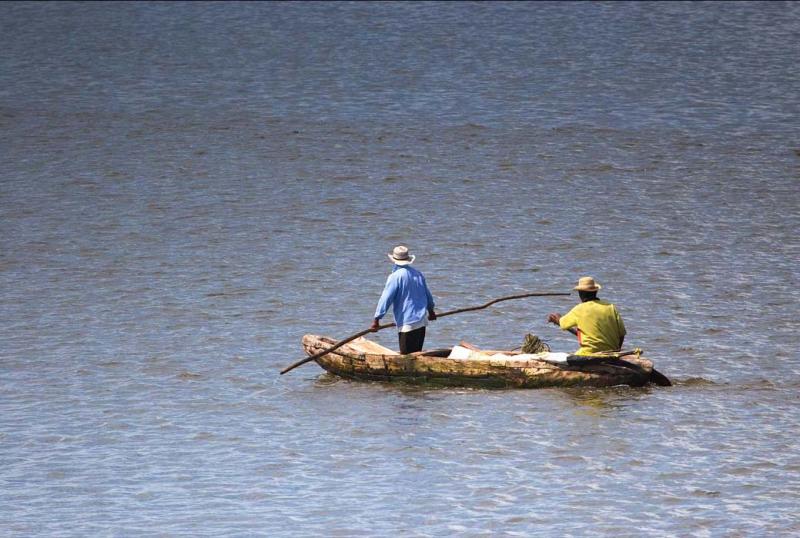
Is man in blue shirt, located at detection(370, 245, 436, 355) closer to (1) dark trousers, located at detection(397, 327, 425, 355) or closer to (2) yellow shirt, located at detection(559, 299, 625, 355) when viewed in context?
(1) dark trousers, located at detection(397, 327, 425, 355)

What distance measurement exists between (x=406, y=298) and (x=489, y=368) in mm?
1298

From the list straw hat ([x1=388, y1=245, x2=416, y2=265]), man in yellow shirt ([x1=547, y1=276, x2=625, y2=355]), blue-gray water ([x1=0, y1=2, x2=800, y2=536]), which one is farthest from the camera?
straw hat ([x1=388, y1=245, x2=416, y2=265])

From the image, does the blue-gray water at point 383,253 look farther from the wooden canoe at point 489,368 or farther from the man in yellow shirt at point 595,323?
the man in yellow shirt at point 595,323

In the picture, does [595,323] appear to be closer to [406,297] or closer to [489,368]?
[489,368]

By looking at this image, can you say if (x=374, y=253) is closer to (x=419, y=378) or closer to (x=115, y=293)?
(x=115, y=293)

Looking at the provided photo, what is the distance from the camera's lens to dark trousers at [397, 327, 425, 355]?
16.9 metres

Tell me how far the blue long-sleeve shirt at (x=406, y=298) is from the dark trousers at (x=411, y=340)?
75mm

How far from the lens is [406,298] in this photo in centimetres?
1686

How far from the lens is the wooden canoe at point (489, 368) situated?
52.7ft

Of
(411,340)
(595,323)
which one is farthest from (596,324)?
(411,340)

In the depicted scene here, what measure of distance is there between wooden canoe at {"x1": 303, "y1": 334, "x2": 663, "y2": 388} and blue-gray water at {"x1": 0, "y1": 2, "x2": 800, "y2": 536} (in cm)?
19

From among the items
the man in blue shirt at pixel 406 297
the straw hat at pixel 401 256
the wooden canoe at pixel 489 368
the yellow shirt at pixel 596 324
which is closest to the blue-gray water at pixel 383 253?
the wooden canoe at pixel 489 368

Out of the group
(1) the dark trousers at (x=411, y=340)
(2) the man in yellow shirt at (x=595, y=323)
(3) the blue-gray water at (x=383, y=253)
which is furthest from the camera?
(1) the dark trousers at (x=411, y=340)

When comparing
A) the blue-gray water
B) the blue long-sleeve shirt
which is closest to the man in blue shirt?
the blue long-sleeve shirt
